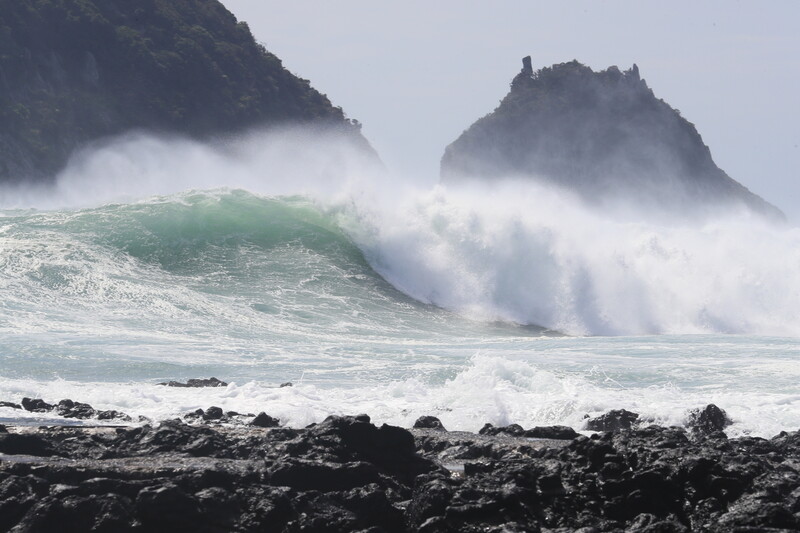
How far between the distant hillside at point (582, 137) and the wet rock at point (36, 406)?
85679 mm

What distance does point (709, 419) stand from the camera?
536 inches

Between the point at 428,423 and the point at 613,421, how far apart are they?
2.47 m

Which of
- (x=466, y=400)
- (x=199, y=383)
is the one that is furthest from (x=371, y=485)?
(x=199, y=383)

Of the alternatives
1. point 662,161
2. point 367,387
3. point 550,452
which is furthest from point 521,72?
point 550,452

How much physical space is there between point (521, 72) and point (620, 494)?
99.6m

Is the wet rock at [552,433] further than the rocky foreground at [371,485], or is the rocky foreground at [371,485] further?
the wet rock at [552,433]

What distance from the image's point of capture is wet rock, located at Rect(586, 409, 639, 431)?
13.6m

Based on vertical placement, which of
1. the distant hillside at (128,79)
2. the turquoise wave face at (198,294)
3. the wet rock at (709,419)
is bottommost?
the wet rock at (709,419)

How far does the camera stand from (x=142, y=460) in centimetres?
969

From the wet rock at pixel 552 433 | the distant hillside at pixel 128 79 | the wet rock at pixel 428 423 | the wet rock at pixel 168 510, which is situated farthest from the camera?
the distant hillside at pixel 128 79

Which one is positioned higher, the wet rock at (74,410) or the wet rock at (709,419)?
the wet rock at (709,419)

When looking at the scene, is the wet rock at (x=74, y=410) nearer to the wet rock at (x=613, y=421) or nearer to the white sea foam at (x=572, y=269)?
the wet rock at (x=613, y=421)

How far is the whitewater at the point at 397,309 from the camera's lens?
620 inches

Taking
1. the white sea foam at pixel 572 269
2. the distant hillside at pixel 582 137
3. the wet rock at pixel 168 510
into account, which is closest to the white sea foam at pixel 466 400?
the wet rock at pixel 168 510
